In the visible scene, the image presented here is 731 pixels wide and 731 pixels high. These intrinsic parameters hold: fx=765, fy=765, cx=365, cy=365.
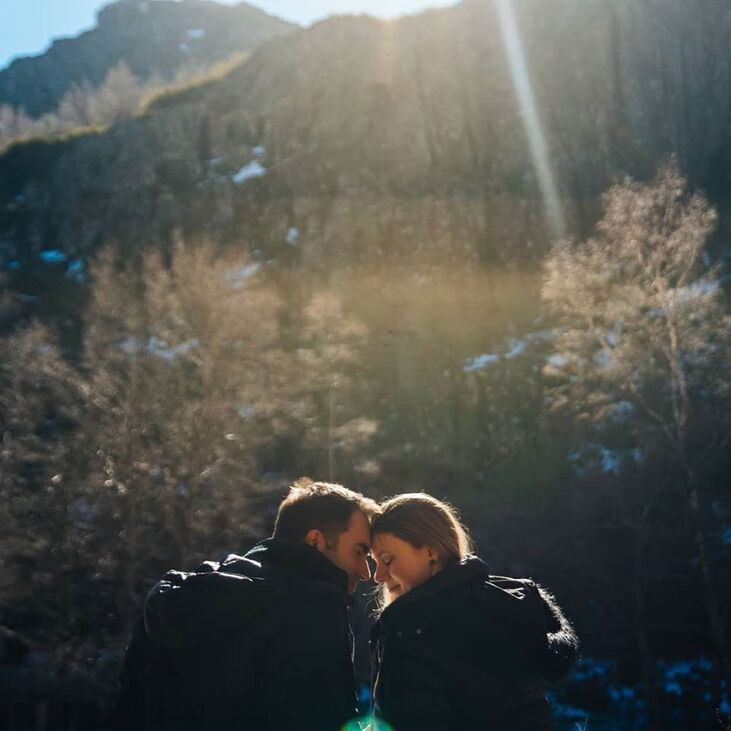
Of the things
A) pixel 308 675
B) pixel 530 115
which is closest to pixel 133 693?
pixel 308 675

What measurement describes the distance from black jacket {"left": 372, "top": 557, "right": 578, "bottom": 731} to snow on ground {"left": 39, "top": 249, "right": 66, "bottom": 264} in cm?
Answer: 3710

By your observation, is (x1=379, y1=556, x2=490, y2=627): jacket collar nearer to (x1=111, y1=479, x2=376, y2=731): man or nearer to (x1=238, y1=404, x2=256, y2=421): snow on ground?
(x1=111, y1=479, x2=376, y2=731): man

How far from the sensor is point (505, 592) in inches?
85.5

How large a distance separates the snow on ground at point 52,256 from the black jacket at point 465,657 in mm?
37102

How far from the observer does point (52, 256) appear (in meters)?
36.6

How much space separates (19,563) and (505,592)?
40.6 ft

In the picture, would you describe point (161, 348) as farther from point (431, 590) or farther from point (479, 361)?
point (431, 590)

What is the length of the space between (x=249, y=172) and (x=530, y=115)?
40.5ft

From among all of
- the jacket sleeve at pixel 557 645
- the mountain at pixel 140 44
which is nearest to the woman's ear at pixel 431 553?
the jacket sleeve at pixel 557 645

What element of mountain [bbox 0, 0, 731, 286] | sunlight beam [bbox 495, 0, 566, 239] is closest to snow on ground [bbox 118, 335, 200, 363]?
mountain [bbox 0, 0, 731, 286]

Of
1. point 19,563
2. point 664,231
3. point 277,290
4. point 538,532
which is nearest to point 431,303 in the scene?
point 277,290

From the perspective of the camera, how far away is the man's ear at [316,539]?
2262 mm

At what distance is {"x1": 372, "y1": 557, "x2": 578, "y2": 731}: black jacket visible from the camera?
6.68 ft

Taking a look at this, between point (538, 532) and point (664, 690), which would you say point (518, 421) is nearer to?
point (538, 532)
